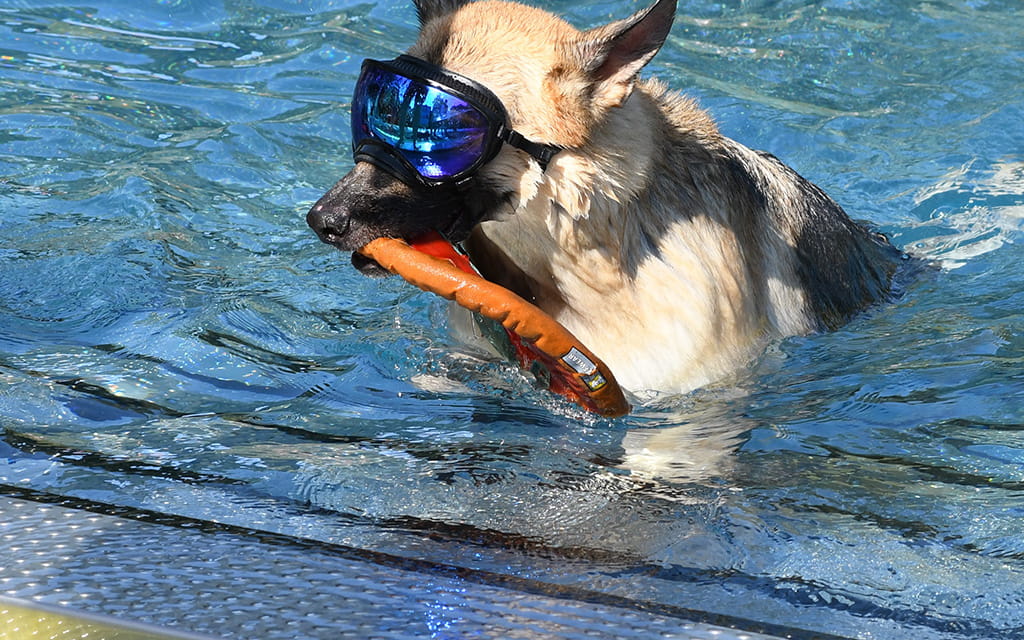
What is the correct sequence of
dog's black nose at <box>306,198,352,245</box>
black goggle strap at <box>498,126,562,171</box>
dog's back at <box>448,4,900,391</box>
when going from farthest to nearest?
1. dog's back at <box>448,4,900,391</box>
2. black goggle strap at <box>498,126,562,171</box>
3. dog's black nose at <box>306,198,352,245</box>

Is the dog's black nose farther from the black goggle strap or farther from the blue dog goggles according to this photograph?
the black goggle strap

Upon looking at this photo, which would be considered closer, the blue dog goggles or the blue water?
the blue water

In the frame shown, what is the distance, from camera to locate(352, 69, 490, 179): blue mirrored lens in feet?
13.6

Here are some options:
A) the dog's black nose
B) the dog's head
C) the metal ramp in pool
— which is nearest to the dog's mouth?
the dog's head

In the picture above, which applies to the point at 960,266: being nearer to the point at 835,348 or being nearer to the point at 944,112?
the point at 835,348

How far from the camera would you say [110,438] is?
387cm

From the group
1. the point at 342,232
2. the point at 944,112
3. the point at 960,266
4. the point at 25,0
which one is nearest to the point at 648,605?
the point at 342,232

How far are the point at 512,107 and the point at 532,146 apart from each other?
157 millimetres

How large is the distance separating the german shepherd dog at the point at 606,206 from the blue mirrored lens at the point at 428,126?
7cm

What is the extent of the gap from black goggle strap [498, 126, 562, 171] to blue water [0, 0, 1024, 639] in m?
0.95

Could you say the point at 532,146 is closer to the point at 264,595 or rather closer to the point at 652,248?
the point at 652,248

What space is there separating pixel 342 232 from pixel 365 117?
0.46 m

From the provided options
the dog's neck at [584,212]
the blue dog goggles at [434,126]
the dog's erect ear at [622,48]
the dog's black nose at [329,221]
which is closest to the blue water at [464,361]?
A: the dog's neck at [584,212]

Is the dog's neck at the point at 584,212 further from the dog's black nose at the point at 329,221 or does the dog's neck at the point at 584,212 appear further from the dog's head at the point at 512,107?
the dog's black nose at the point at 329,221
